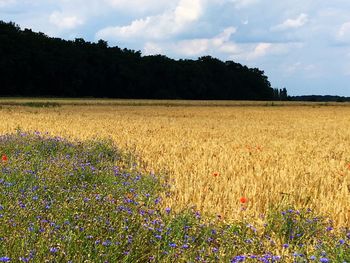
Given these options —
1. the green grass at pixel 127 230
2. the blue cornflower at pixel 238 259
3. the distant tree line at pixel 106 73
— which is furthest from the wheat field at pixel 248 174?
the distant tree line at pixel 106 73

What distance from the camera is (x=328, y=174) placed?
7.39 metres

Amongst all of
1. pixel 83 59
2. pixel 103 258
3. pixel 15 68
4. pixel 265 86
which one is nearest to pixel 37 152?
pixel 103 258

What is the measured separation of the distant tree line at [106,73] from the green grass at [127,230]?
63855 mm

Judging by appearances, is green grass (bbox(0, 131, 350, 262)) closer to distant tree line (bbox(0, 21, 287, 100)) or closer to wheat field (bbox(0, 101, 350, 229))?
wheat field (bbox(0, 101, 350, 229))

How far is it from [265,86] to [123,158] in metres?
92.7

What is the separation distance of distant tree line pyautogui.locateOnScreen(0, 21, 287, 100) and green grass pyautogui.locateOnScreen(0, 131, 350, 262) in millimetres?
63855

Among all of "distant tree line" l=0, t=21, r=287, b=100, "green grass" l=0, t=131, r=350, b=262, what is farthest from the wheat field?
"distant tree line" l=0, t=21, r=287, b=100

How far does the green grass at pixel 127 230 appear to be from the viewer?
3.52 metres

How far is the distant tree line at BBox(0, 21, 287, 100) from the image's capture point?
229 feet

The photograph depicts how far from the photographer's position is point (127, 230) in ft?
13.3

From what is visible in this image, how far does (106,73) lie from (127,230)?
7745cm

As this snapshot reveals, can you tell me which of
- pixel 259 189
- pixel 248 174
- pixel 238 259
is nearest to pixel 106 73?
pixel 248 174

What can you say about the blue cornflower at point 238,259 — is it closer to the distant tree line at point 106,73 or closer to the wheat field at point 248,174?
the wheat field at point 248,174

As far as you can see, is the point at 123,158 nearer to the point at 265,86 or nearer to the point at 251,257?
the point at 251,257
